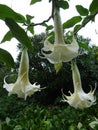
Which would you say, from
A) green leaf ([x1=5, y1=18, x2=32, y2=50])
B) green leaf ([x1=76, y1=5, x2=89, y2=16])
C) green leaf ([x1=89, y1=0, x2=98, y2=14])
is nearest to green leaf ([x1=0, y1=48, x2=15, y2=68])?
green leaf ([x1=5, y1=18, x2=32, y2=50])

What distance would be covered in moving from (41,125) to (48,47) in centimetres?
283

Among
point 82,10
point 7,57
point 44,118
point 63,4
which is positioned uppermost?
point 44,118

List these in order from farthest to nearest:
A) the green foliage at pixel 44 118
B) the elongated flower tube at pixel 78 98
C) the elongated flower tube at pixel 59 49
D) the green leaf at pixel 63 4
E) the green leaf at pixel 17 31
→ 1. the green foliage at pixel 44 118
2. the elongated flower tube at pixel 78 98
3. the green leaf at pixel 63 4
4. the elongated flower tube at pixel 59 49
5. the green leaf at pixel 17 31

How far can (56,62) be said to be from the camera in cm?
95

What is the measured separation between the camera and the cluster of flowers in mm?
939

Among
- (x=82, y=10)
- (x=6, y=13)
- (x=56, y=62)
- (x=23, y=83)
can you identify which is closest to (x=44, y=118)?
(x=82, y=10)

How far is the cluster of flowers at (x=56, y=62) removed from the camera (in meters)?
0.94

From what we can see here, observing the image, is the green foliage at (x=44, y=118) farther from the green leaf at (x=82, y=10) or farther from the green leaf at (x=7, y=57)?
the green leaf at (x=7, y=57)

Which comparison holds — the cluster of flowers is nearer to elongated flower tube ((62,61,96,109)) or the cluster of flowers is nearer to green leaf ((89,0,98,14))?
elongated flower tube ((62,61,96,109))

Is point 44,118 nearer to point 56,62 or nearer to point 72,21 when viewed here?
point 72,21

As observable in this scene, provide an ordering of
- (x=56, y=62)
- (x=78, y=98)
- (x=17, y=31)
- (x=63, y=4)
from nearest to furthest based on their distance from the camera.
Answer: (x=17, y=31), (x=56, y=62), (x=63, y=4), (x=78, y=98)

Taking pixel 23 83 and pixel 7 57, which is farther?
pixel 23 83

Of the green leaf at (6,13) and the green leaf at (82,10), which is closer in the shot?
the green leaf at (6,13)

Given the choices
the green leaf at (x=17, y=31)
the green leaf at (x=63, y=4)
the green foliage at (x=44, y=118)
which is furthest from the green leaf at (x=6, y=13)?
the green foliage at (x=44, y=118)
